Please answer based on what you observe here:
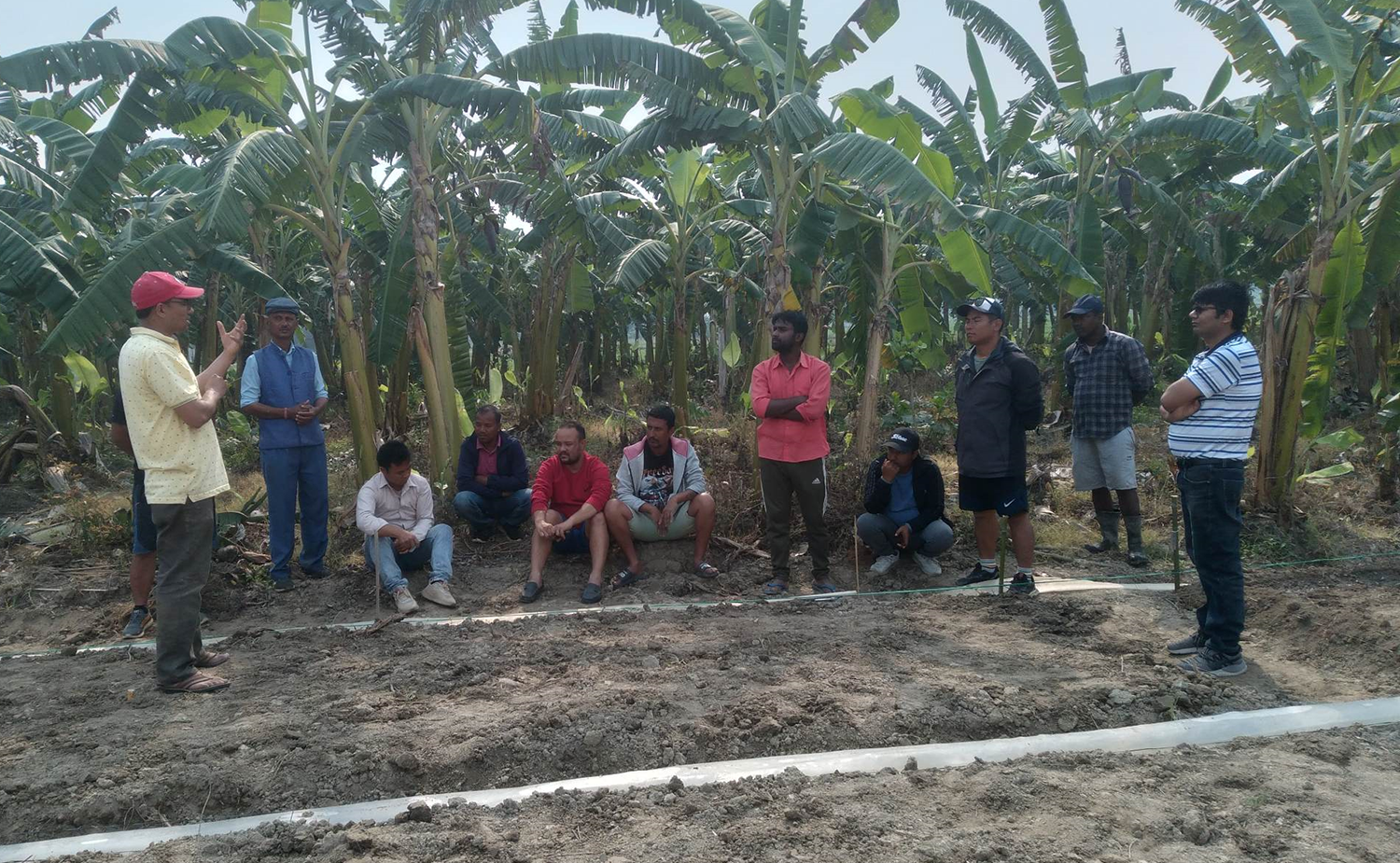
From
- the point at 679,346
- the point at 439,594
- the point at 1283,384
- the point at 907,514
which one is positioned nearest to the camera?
the point at 439,594

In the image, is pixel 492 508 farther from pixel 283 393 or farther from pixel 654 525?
pixel 283 393

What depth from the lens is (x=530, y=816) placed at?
9.66 ft

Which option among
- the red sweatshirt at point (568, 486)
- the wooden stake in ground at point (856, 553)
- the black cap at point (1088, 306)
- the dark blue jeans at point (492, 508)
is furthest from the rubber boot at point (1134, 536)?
the dark blue jeans at point (492, 508)

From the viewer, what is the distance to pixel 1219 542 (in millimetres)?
3996

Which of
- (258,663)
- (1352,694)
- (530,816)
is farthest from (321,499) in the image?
(1352,694)

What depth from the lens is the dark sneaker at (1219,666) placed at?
159 inches

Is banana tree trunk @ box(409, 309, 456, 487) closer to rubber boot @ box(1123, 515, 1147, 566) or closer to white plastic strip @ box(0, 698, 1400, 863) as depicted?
white plastic strip @ box(0, 698, 1400, 863)

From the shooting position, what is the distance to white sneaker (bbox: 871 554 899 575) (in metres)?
6.11

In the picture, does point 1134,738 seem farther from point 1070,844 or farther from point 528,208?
point 528,208

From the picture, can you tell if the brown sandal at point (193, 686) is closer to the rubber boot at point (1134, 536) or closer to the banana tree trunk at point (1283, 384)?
the rubber boot at point (1134, 536)

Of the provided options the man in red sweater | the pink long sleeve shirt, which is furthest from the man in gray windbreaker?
the pink long sleeve shirt

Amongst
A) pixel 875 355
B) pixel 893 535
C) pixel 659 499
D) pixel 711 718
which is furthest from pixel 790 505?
pixel 875 355

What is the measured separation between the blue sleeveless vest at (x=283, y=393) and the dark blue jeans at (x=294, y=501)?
2.5 inches

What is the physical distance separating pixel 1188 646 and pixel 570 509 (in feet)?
12.3
